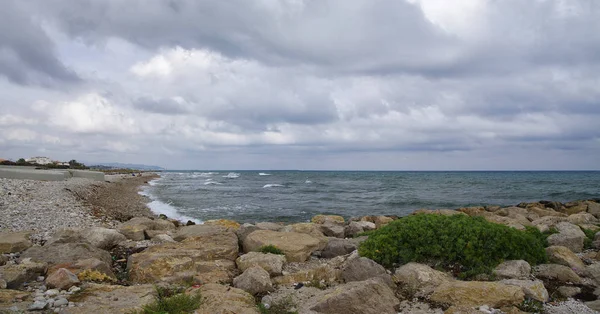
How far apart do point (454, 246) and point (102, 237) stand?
8.19 m

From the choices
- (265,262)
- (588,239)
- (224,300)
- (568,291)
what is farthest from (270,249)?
(588,239)

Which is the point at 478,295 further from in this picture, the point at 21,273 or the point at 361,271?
the point at 21,273

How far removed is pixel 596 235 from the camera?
981 centimetres

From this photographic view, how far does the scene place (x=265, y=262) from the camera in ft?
24.2

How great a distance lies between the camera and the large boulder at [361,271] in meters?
6.75

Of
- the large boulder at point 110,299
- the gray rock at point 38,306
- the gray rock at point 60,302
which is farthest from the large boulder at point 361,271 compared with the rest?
the gray rock at point 38,306

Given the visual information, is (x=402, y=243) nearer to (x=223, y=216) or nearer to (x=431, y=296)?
(x=431, y=296)

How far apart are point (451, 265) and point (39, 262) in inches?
311

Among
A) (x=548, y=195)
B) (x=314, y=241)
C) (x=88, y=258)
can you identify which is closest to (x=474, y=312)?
(x=314, y=241)

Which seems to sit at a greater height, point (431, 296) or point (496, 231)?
point (496, 231)

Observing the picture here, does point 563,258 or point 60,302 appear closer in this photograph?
point 60,302

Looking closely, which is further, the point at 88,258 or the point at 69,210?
the point at 69,210

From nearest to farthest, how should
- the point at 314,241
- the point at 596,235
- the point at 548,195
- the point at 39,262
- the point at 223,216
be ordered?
the point at 39,262
the point at 314,241
the point at 596,235
the point at 223,216
the point at 548,195

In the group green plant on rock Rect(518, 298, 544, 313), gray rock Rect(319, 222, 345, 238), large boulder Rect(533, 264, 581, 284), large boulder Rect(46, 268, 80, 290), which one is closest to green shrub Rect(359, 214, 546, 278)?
large boulder Rect(533, 264, 581, 284)
